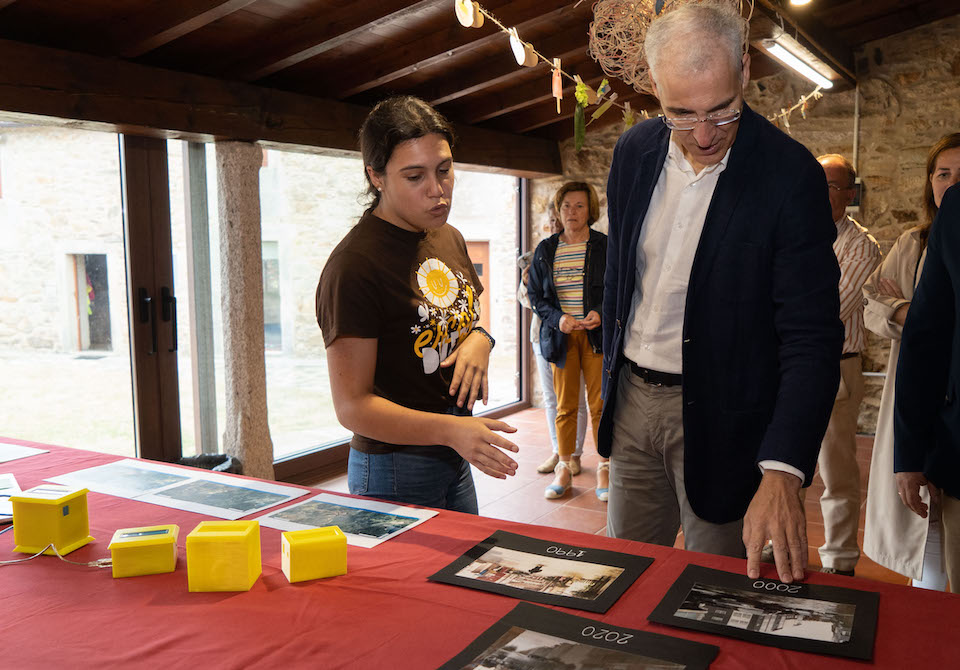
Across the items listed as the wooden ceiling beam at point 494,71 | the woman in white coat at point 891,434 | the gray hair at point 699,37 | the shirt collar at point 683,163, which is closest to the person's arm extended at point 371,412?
the shirt collar at point 683,163

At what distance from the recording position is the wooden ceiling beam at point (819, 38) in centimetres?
409

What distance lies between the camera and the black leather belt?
1.57m

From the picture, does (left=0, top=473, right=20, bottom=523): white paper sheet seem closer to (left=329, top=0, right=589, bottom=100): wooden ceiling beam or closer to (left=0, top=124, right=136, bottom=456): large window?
(left=0, top=124, right=136, bottom=456): large window

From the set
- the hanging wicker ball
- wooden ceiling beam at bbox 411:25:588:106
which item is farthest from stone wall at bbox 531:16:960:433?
the hanging wicker ball

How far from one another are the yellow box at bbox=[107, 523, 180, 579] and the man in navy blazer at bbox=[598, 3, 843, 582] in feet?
2.96

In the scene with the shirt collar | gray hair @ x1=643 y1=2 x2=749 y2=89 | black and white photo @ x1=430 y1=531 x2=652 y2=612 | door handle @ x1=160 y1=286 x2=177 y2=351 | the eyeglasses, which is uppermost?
gray hair @ x1=643 y1=2 x2=749 y2=89

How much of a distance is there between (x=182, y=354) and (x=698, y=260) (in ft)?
11.3

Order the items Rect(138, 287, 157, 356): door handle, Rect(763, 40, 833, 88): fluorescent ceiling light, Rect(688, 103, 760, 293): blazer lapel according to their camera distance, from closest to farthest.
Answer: Rect(688, 103, 760, 293): blazer lapel < Rect(138, 287, 157, 356): door handle < Rect(763, 40, 833, 88): fluorescent ceiling light

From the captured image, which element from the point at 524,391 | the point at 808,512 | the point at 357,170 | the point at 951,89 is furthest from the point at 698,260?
the point at 524,391

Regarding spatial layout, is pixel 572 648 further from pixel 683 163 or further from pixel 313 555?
pixel 683 163

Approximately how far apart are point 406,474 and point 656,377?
1.97ft

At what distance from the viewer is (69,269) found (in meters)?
3.81

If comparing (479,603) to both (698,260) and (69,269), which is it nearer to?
(698,260)

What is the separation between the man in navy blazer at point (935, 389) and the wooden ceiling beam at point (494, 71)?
3.20 metres
